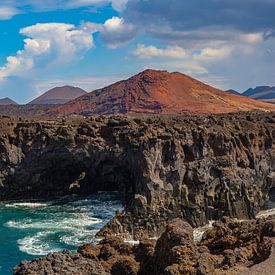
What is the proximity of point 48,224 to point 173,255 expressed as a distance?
2957 centimetres

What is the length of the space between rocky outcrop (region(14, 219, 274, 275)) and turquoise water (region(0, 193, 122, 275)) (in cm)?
1239

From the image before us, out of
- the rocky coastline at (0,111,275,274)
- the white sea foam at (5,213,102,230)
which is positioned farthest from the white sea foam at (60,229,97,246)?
the white sea foam at (5,213,102,230)

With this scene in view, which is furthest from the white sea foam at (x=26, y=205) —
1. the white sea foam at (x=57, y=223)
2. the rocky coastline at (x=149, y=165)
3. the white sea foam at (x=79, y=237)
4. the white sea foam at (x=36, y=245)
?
the white sea foam at (x=79, y=237)

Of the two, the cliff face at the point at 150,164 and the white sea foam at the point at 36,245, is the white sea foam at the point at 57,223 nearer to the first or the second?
the white sea foam at the point at 36,245

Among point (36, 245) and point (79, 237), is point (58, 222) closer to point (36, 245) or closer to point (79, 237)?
point (79, 237)

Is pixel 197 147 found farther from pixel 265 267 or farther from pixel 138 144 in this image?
pixel 265 267

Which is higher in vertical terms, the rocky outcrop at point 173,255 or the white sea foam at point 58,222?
the rocky outcrop at point 173,255

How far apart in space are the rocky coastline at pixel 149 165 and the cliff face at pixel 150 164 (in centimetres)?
11

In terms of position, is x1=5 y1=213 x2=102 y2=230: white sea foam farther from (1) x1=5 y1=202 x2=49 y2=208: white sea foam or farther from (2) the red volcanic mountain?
(2) the red volcanic mountain

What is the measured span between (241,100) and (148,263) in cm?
12179

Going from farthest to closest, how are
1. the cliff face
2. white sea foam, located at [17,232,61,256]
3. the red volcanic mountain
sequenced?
the red volcanic mountain → the cliff face → white sea foam, located at [17,232,61,256]

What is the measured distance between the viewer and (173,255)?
27766 millimetres

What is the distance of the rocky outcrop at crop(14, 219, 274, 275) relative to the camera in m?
27.1

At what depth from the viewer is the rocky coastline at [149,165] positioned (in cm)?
5300
